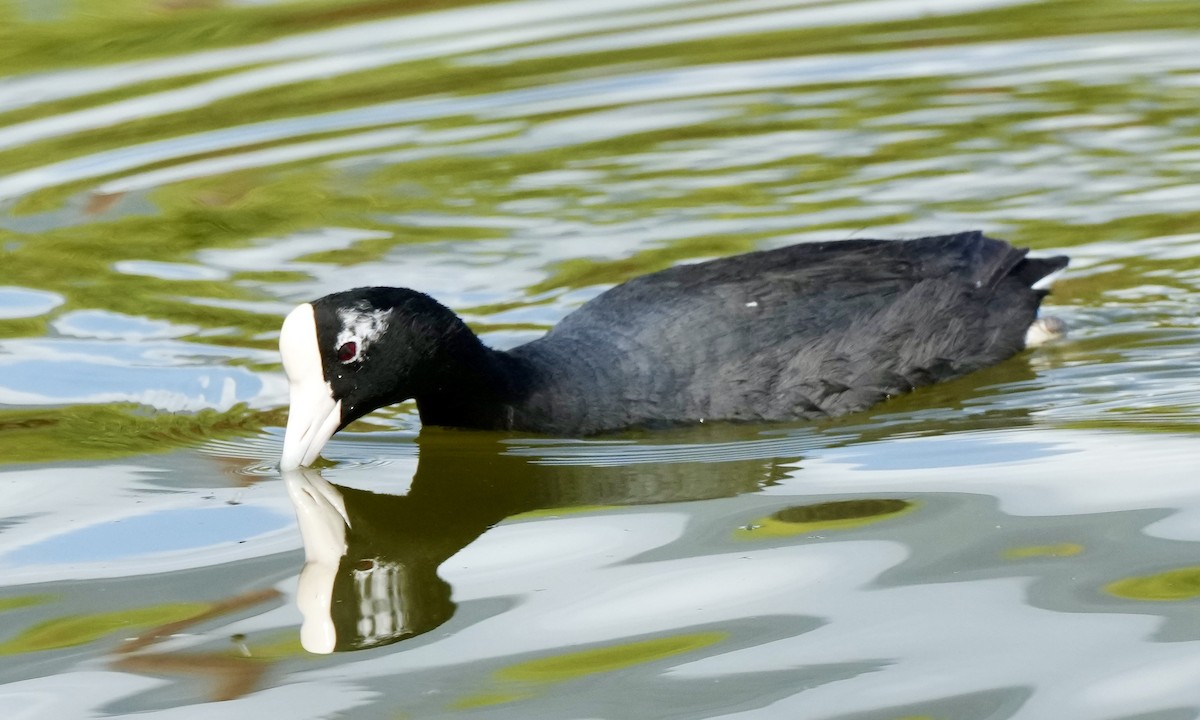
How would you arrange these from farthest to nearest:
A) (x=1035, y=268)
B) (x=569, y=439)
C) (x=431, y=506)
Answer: (x=1035, y=268) → (x=569, y=439) → (x=431, y=506)

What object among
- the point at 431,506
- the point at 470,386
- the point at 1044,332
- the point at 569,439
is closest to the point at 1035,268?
the point at 1044,332

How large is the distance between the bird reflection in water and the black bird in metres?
0.17

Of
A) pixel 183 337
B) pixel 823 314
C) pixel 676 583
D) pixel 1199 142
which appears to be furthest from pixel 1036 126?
pixel 676 583

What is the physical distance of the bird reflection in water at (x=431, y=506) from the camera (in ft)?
12.7

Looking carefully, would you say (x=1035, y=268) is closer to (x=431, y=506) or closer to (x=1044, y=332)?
(x=1044, y=332)

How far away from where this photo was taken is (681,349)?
17.5ft

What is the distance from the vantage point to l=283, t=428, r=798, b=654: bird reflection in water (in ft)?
12.7

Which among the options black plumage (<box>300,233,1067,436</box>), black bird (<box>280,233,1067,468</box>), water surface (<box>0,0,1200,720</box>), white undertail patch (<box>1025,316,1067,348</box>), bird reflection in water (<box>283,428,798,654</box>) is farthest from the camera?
white undertail patch (<box>1025,316,1067,348</box>)

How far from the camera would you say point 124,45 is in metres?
10.5

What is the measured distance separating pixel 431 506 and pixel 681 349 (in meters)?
1.07

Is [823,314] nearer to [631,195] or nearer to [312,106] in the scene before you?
[631,195]

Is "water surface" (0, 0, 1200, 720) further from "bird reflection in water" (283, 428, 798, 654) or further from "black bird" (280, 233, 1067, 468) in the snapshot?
"black bird" (280, 233, 1067, 468)

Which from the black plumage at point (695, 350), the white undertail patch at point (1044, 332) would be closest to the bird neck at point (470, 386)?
the black plumage at point (695, 350)

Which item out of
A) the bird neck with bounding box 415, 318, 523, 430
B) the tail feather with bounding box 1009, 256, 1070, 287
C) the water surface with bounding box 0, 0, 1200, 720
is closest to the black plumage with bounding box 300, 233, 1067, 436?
the bird neck with bounding box 415, 318, 523, 430
